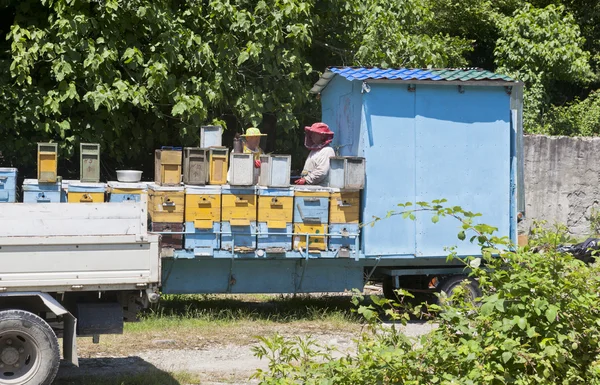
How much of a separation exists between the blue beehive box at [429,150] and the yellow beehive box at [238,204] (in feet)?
4.65

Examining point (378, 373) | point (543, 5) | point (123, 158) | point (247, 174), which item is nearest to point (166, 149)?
point (247, 174)

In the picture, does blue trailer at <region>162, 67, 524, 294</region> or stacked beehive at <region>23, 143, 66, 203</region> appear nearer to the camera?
stacked beehive at <region>23, 143, 66, 203</region>

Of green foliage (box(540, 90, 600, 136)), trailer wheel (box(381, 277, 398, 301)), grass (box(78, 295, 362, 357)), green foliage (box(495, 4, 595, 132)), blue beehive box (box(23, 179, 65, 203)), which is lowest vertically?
grass (box(78, 295, 362, 357))

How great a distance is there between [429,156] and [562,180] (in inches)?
274

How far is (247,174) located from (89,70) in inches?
130

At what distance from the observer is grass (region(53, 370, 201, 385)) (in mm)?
7805

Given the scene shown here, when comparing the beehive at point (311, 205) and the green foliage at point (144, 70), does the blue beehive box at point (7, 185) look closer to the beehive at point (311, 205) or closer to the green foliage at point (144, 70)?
the green foliage at point (144, 70)

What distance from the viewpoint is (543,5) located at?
20.9 m

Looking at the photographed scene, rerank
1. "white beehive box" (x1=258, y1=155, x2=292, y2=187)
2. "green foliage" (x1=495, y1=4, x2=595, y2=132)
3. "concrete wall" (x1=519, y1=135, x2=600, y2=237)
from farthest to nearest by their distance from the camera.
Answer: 1. "green foliage" (x1=495, y1=4, x2=595, y2=132)
2. "concrete wall" (x1=519, y1=135, x2=600, y2=237)
3. "white beehive box" (x1=258, y1=155, x2=292, y2=187)

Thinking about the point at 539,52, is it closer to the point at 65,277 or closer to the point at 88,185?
the point at 88,185

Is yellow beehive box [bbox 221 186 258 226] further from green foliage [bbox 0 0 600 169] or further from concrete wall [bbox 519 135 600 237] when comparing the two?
concrete wall [bbox 519 135 600 237]

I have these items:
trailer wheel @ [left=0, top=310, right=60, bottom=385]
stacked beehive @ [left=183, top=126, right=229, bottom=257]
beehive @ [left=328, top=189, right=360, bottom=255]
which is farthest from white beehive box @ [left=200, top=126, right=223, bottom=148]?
trailer wheel @ [left=0, top=310, right=60, bottom=385]

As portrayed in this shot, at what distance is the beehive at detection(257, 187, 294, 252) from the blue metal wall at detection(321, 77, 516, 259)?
3.18 feet

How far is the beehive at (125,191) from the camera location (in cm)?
997
